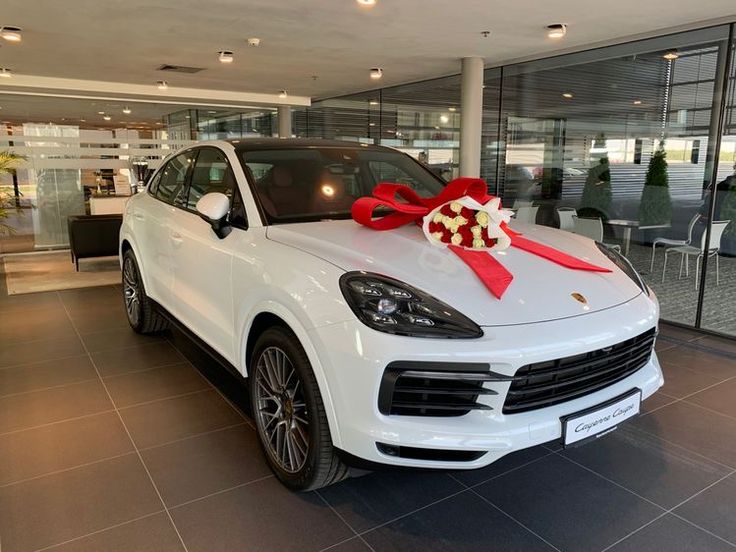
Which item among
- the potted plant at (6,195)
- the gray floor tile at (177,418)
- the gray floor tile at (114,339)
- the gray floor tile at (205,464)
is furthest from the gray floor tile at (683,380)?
the potted plant at (6,195)

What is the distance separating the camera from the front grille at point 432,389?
67.7 inches

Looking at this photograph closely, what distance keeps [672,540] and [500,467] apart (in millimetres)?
703

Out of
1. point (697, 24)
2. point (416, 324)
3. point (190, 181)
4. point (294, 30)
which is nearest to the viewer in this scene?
point (416, 324)

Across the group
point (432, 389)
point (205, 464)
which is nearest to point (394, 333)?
point (432, 389)

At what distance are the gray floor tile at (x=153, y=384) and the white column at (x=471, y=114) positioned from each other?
4472 mm

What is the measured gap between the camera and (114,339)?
169 inches

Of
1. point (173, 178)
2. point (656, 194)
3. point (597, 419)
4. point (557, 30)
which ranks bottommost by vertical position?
point (597, 419)

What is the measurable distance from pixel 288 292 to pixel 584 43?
5001mm

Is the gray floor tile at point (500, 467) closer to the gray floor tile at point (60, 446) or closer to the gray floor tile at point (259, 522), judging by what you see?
the gray floor tile at point (259, 522)

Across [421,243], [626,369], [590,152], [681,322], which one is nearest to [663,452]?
[626,369]

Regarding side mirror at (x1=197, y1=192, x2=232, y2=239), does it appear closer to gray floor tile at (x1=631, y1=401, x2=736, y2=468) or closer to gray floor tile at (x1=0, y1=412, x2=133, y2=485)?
gray floor tile at (x1=0, y1=412, x2=133, y2=485)

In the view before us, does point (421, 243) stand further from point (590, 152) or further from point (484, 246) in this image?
point (590, 152)

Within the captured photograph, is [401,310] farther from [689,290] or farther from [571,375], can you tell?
[689,290]

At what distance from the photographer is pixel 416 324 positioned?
5.85 feet
